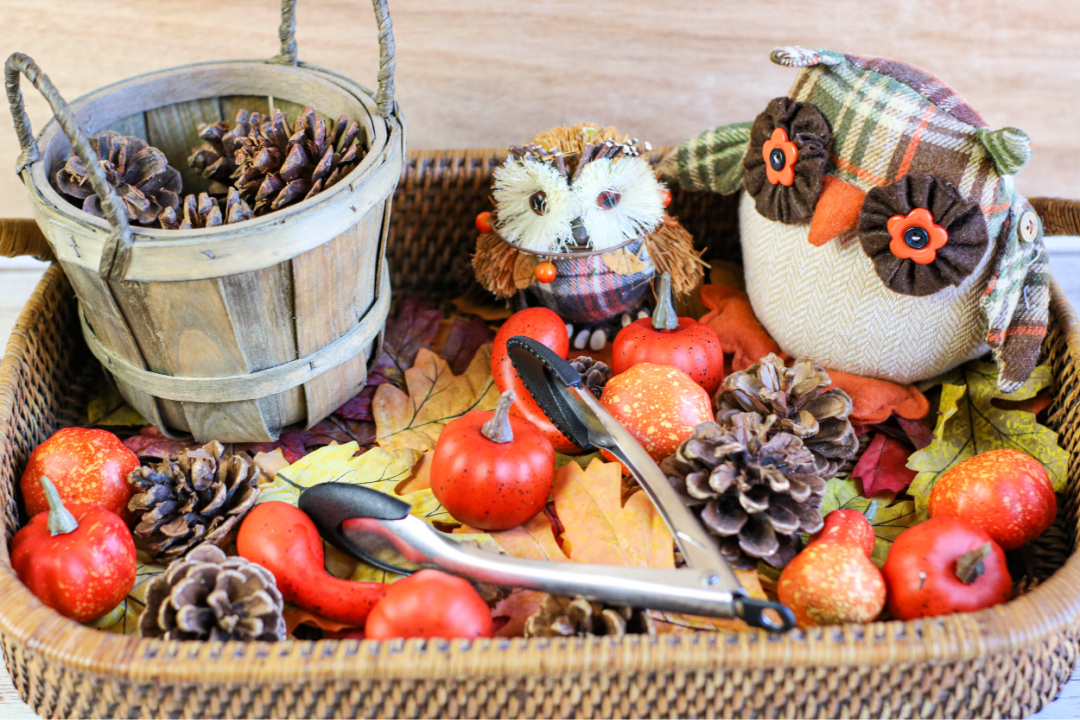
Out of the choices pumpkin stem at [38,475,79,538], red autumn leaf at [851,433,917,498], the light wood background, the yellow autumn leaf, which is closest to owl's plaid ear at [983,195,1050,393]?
A: red autumn leaf at [851,433,917,498]

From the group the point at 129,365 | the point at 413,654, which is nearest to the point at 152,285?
the point at 129,365

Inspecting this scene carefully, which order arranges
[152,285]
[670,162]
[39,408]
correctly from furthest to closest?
1. [670,162]
2. [39,408]
3. [152,285]

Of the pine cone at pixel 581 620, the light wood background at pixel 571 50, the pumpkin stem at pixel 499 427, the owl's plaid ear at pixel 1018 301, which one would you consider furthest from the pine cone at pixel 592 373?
the light wood background at pixel 571 50

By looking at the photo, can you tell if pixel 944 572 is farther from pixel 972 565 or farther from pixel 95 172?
pixel 95 172

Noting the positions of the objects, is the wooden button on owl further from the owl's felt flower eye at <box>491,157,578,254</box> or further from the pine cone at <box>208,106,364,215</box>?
the pine cone at <box>208,106,364,215</box>

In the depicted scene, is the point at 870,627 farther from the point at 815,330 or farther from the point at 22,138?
the point at 22,138

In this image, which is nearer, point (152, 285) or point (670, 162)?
point (152, 285)

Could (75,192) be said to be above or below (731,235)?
above
